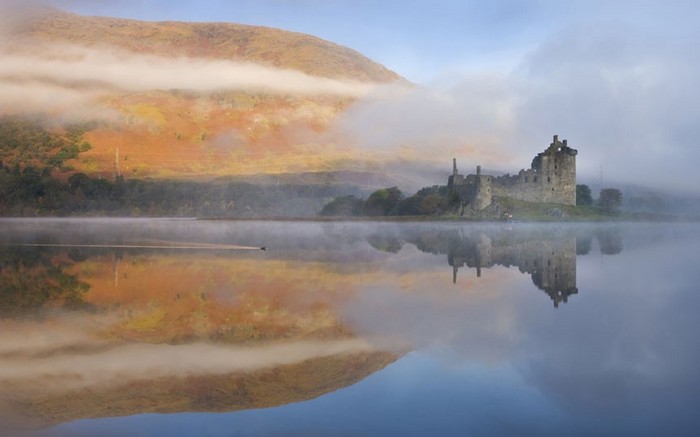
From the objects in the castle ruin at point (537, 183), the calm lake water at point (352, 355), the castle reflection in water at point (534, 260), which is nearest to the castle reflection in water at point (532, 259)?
the castle reflection in water at point (534, 260)

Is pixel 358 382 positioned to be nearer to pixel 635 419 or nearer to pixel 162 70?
pixel 635 419

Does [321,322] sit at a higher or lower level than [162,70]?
lower

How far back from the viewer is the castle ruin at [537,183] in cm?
6525

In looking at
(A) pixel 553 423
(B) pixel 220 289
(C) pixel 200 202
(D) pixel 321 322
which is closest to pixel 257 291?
(B) pixel 220 289

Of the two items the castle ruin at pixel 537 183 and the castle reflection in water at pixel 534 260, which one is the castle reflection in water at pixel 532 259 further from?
the castle ruin at pixel 537 183

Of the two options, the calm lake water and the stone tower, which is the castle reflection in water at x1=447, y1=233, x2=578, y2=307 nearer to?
the calm lake water

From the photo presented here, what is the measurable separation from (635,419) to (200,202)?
94000 mm

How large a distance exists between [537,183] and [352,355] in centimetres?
6124

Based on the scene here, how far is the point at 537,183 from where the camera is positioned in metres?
66.9

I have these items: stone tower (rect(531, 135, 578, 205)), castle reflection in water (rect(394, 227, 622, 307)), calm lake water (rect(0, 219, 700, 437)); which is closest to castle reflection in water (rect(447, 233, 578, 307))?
castle reflection in water (rect(394, 227, 622, 307))

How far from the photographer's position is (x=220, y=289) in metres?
14.9

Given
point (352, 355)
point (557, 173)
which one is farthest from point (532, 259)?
point (557, 173)

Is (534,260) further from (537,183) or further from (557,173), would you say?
(557,173)

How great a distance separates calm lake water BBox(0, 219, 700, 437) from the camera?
20.5 ft
